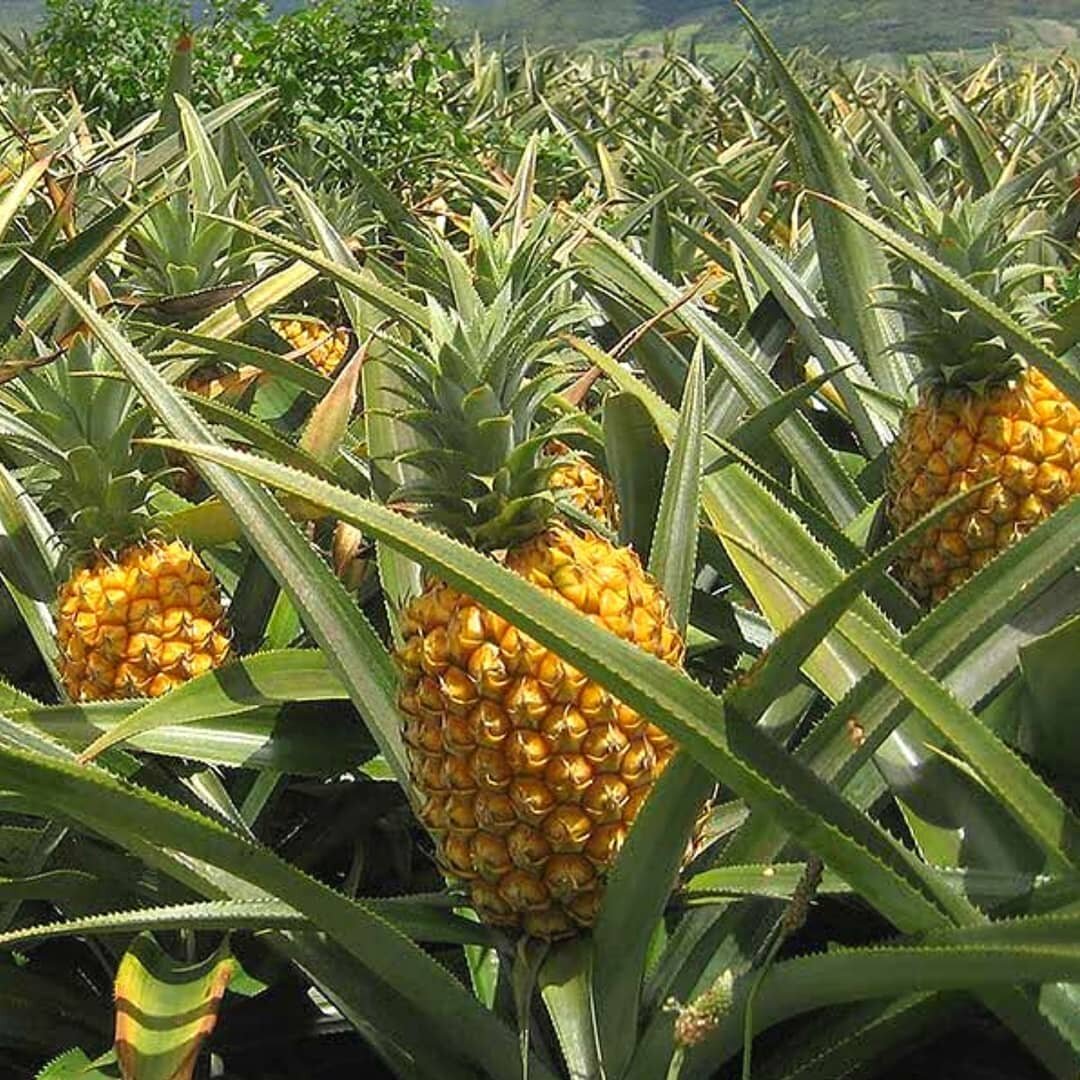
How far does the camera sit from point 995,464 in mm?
1477

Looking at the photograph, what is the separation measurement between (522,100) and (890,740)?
4279mm

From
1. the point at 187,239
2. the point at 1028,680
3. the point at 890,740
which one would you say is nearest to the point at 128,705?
the point at 890,740

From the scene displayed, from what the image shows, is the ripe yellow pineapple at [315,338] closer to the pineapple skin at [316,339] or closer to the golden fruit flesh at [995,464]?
the pineapple skin at [316,339]

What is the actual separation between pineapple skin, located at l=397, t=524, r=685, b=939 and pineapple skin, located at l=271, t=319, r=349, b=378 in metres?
1.08

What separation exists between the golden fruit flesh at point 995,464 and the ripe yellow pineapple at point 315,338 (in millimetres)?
980

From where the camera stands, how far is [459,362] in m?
1.15

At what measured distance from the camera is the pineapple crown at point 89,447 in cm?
148

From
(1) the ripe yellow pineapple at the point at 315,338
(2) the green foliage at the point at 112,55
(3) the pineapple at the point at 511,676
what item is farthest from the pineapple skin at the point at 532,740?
(2) the green foliage at the point at 112,55

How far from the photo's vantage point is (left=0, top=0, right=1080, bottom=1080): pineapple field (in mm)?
1052

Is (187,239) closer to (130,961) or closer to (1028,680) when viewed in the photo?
(130,961)

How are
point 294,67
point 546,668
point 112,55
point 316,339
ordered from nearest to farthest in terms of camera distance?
point 546,668 → point 316,339 → point 294,67 → point 112,55

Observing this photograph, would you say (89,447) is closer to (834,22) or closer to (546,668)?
(546,668)

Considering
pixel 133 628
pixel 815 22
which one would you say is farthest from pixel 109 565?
pixel 815 22

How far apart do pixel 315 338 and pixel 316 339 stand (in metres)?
0.14
